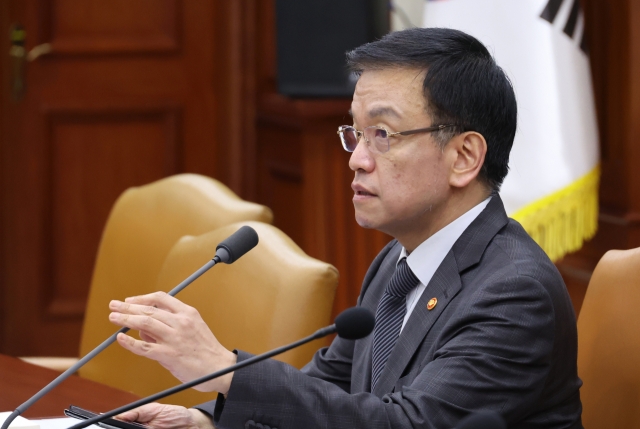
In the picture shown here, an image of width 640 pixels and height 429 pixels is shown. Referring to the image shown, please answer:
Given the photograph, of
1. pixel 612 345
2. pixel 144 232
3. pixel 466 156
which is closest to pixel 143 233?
pixel 144 232

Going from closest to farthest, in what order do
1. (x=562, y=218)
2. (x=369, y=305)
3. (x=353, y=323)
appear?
(x=353, y=323)
(x=369, y=305)
(x=562, y=218)

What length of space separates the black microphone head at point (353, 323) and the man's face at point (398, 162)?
385 millimetres

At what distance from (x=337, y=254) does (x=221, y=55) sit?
113 cm

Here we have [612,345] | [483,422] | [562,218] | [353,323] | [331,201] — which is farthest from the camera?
[331,201]

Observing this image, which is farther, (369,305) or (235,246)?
(369,305)

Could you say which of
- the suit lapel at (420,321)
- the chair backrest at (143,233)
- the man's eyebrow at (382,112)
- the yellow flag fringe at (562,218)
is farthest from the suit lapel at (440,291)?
the yellow flag fringe at (562,218)

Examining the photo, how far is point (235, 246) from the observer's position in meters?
1.42

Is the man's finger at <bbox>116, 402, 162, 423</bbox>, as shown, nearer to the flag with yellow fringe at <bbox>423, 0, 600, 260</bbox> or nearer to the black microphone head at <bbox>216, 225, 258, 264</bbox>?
the black microphone head at <bbox>216, 225, 258, 264</bbox>

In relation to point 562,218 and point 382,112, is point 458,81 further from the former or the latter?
point 562,218

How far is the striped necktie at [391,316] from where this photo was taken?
1.49 m

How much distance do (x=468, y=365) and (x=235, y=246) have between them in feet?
1.27

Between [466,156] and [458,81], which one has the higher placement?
[458,81]

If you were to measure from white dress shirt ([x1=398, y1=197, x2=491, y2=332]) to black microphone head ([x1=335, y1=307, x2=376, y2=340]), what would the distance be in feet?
1.21

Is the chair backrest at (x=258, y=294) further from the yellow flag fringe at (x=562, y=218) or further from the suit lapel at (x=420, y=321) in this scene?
the yellow flag fringe at (x=562, y=218)
